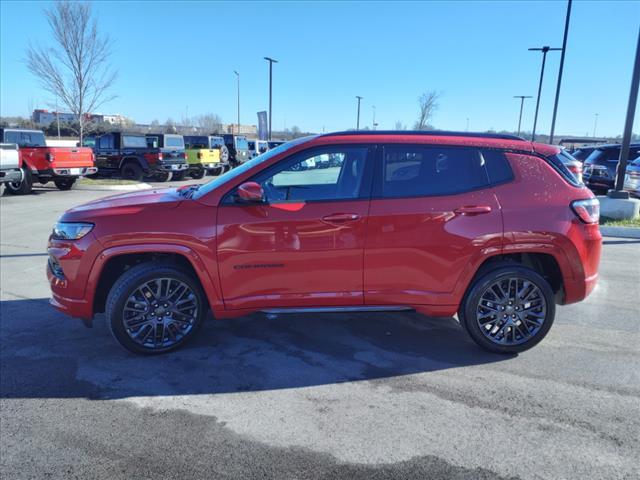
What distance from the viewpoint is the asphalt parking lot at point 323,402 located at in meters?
2.64

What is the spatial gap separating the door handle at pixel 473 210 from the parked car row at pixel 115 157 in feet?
48.5

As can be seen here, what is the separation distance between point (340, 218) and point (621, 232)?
26.5 feet

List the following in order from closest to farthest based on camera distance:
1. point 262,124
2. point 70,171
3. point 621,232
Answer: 1. point 621,232
2. point 70,171
3. point 262,124

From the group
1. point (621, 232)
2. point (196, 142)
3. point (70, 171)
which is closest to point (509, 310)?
point (621, 232)

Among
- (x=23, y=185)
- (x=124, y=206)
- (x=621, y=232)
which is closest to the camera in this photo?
(x=124, y=206)

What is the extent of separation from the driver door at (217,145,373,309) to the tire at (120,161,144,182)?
17.9 metres

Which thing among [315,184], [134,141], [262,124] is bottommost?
[315,184]

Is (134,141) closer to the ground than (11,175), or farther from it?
farther from it

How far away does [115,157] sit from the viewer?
20.3 m

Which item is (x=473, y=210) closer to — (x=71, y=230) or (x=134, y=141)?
(x=71, y=230)

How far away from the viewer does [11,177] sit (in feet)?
46.2

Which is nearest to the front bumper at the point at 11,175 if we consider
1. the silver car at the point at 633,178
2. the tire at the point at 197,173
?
the tire at the point at 197,173

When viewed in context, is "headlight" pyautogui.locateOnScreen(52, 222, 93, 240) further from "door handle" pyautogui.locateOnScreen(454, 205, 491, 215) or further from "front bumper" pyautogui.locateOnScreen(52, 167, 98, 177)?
"front bumper" pyautogui.locateOnScreen(52, 167, 98, 177)

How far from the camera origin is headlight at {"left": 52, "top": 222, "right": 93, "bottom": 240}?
3.73 meters
